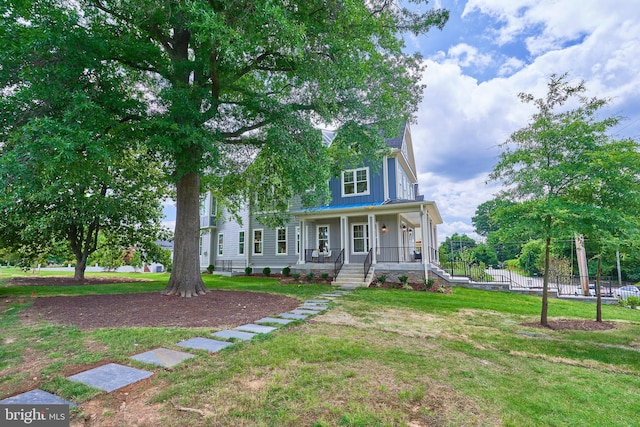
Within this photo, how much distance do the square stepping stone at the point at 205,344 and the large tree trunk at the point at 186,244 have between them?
473cm

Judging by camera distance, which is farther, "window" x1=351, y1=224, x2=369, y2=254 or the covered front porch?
"window" x1=351, y1=224, x2=369, y2=254

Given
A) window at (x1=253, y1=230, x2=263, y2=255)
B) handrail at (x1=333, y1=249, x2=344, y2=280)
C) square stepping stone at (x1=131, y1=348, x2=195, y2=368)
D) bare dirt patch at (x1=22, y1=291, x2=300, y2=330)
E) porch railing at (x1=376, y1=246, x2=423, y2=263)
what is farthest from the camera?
window at (x1=253, y1=230, x2=263, y2=255)

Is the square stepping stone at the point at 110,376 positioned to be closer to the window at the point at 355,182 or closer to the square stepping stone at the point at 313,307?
the square stepping stone at the point at 313,307

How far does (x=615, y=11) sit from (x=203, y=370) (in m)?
12.6

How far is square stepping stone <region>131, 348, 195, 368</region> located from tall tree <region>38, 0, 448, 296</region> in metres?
4.79

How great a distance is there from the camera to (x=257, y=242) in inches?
790

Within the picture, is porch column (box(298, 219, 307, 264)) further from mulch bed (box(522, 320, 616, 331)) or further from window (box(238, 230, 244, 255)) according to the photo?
mulch bed (box(522, 320, 616, 331))

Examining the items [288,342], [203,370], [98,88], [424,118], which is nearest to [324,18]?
[98,88]

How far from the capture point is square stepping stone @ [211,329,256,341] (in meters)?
4.72

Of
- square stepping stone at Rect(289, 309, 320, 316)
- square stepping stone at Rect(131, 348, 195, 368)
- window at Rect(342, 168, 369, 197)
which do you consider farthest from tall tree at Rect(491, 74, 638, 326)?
window at Rect(342, 168, 369, 197)

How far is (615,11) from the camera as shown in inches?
324

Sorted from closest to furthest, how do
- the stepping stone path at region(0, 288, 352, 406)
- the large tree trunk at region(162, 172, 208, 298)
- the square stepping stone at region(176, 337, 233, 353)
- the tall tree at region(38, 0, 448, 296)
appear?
1. the stepping stone path at region(0, 288, 352, 406)
2. the square stepping stone at region(176, 337, 233, 353)
3. the tall tree at region(38, 0, 448, 296)
4. the large tree trunk at region(162, 172, 208, 298)

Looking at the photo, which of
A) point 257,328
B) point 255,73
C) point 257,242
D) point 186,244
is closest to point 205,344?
point 257,328

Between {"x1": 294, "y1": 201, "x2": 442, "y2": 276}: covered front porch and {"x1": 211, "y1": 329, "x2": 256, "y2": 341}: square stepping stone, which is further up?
{"x1": 294, "y1": 201, "x2": 442, "y2": 276}: covered front porch
